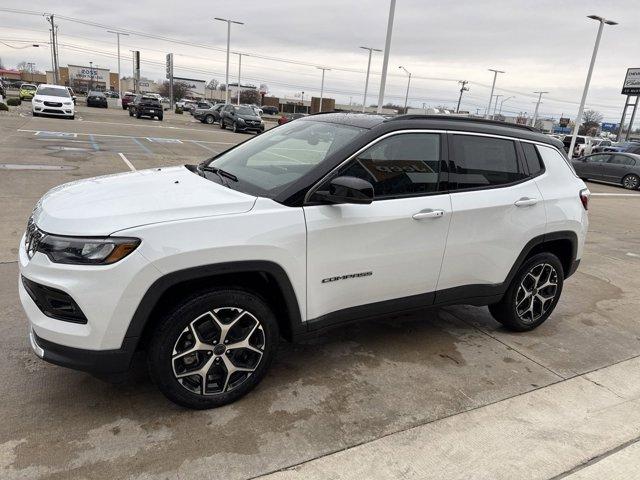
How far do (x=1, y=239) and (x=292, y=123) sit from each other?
3.95 metres

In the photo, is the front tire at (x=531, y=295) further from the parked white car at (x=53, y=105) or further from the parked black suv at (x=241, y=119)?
the parked black suv at (x=241, y=119)

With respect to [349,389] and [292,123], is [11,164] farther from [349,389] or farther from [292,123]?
[349,389]

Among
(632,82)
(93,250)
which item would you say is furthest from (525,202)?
(632,82)

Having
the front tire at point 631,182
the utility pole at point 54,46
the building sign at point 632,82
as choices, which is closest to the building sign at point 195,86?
the utility pole at point 54,46

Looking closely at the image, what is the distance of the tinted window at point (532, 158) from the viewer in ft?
13.6

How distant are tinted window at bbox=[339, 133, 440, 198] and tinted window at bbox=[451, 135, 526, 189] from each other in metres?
0.22

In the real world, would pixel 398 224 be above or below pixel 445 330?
above

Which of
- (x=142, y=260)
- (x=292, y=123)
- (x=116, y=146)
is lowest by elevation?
(x=116, y=146)

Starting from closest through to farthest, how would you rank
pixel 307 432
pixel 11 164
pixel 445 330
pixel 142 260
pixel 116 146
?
pixel 142 260
pixel 307 432
pixel 445 330
pixel 11 164
pixel 116 146

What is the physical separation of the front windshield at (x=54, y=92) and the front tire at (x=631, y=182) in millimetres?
26607

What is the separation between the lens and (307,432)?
9.37 feet

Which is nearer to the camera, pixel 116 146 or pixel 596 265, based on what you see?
pixel 596 265

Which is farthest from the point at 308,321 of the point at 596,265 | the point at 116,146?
the point at 116,146

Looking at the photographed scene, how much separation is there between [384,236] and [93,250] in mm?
1754
